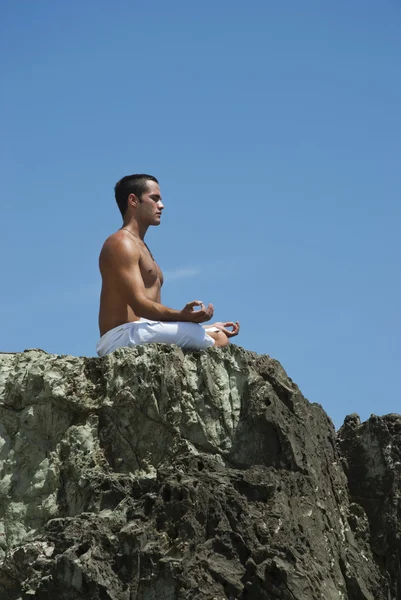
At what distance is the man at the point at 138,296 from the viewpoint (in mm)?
15352

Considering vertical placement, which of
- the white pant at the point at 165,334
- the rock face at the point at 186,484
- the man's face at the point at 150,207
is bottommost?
the rock face at the point at 186,484

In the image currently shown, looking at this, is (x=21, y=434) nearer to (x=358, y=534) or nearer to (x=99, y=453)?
(x=99, y=453)

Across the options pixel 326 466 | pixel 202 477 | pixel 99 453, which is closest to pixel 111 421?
pixel 99 453

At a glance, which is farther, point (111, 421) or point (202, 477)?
point (111, 421)

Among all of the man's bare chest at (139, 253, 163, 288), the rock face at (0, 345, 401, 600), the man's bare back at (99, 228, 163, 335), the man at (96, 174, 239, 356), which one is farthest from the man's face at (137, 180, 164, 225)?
the rock face at (0, 345, 401, 600)

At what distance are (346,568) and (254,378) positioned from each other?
2305 millimetres

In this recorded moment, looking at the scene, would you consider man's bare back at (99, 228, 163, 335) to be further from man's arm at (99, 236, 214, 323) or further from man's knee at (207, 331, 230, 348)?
man's knee at (207, 331, 230, 348)

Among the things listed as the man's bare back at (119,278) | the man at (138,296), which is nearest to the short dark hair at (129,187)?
the man at (138,296)

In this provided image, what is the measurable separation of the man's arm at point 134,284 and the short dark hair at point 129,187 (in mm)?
692

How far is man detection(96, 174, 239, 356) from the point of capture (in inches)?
604

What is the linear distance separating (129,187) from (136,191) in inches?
4.5

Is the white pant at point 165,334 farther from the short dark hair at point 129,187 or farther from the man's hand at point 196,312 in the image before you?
the short dark hair at point 129,187

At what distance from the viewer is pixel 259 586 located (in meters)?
13.0

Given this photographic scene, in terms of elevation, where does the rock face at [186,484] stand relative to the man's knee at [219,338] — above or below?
below
